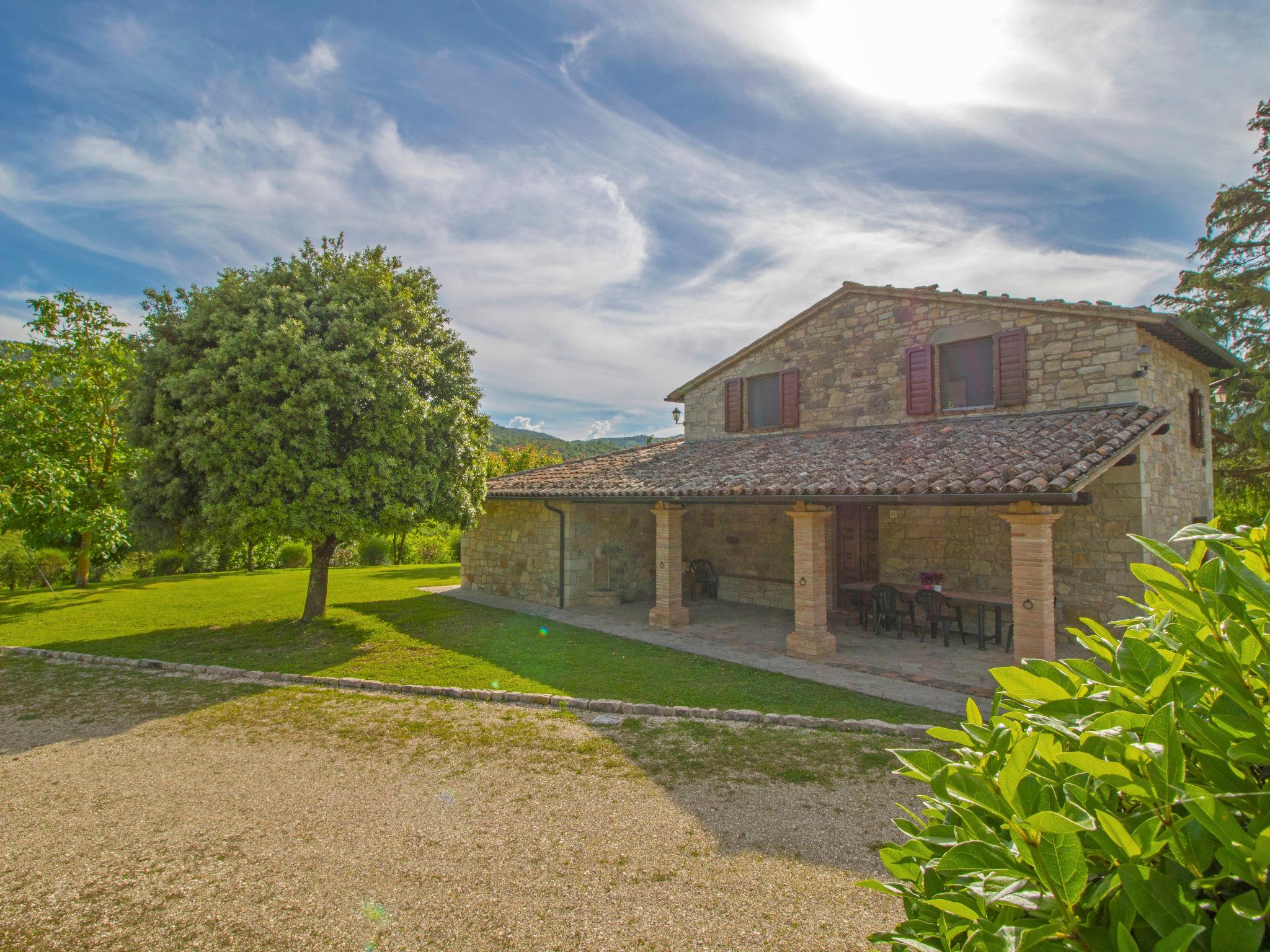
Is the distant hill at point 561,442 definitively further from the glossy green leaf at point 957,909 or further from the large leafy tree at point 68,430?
the glossy green leaf at point 957,909

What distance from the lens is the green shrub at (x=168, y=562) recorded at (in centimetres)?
2423

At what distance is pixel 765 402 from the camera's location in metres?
16.8

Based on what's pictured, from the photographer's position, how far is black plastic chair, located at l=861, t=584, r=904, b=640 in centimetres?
1203

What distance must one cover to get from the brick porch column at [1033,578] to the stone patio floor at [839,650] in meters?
0.94

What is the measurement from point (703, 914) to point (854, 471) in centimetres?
797

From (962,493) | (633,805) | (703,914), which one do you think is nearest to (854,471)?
(962,493)

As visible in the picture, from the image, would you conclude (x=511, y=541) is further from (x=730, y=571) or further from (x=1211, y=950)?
(x=1211, y=950)

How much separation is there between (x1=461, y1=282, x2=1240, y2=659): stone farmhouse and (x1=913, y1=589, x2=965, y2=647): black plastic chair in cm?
93

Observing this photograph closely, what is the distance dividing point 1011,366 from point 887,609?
534 centimetres

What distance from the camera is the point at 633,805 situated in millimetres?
5617

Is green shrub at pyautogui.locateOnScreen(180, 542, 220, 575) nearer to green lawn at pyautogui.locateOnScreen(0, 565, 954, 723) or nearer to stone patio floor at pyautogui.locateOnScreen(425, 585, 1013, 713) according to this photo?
green lawn at pyautogui.locateOnScreen(0, 565, 954, 723)

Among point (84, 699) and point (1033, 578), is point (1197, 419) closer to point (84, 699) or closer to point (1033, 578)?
point (1033, 578)

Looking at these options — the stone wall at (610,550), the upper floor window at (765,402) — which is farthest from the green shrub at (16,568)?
the upper floor window at (765,402)

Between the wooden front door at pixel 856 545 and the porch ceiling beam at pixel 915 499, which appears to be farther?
the wooden front door at pixel 856 545
